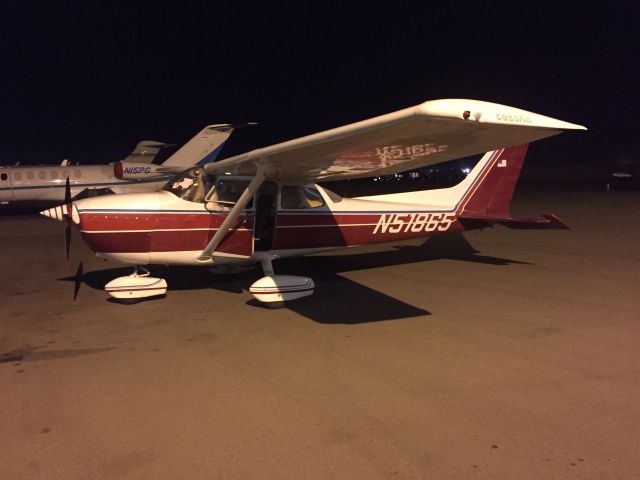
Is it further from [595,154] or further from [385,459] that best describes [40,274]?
[595,154]

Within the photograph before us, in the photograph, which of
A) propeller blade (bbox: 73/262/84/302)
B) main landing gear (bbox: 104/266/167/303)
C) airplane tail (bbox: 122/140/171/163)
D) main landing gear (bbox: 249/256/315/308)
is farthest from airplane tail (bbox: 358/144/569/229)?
airplane tail (bbox: 122/140/171/163)

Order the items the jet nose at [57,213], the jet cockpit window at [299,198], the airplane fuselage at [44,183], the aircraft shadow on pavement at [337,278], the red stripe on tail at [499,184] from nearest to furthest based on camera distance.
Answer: the aircraft shadow on pavement at [337,278]
the jet nose at [57,213]
the jet cockpit window at [299,198]
the red stripe on tail at [499,184]
the airplane fuselage at [44,183]

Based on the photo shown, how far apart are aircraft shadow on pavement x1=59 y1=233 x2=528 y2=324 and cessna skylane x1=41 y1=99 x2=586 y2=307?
522 millimetres

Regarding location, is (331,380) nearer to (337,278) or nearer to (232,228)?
(232,228)

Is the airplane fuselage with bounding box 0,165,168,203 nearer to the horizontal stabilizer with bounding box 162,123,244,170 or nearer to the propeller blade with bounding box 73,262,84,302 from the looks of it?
the horizontal stabilizer with bounding box 162,123,244,170

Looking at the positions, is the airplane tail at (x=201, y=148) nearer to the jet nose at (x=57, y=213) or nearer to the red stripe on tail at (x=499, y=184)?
the red stripe on tail at (x=499, y=184)

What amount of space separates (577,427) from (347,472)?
166 cm

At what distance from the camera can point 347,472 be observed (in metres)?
2.62

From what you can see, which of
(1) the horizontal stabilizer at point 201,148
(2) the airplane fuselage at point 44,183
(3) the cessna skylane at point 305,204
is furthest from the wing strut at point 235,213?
(2) the airplane fuselage at point 44,183

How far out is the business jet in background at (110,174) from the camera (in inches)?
809

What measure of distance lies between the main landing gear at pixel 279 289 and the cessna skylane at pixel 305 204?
14 millimetres

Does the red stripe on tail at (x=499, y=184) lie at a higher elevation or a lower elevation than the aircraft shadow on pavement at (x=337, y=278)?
higher

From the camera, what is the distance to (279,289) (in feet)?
20.2

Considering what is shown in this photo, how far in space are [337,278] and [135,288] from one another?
330 centimetres
